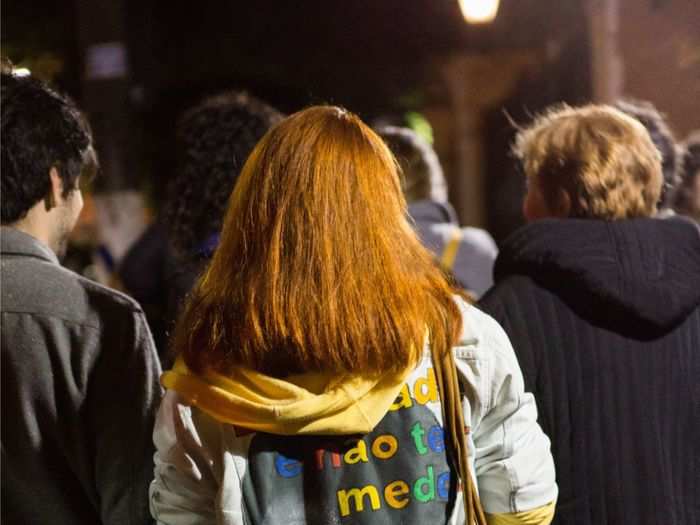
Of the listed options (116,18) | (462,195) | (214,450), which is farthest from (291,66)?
(214,450)

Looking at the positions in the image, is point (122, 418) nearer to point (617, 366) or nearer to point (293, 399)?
point (293, 399)

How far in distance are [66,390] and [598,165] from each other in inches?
60.6

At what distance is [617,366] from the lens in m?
2.34

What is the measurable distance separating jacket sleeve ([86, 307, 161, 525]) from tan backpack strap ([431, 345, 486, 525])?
78 cm

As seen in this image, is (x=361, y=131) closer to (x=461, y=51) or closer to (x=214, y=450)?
(x=214, y=450)

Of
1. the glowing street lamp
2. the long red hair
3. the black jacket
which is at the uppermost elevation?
the glowing street lamp

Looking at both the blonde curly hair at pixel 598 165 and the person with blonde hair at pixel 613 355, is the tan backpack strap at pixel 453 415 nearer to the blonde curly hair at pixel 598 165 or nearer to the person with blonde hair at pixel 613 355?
the person with blonde hair at pixel 613 355

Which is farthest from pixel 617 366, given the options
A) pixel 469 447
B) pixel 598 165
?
pixel 469 447

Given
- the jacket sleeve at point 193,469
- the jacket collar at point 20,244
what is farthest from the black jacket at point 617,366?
the jacket collar at point 20,244

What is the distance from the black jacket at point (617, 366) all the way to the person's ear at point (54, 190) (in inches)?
47.4

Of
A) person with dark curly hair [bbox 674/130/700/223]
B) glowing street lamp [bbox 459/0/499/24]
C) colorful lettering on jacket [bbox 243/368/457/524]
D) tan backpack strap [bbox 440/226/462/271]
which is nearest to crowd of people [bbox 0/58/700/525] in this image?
colorful lettering on jacket [bbox 243/368/457/524]

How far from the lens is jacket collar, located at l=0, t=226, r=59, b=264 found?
221 centimetres

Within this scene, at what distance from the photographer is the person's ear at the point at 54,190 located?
2.31 metres

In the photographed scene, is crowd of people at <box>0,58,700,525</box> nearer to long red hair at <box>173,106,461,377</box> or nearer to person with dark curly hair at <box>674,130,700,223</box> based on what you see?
long red hair at <box>173,106,461,377</box>
